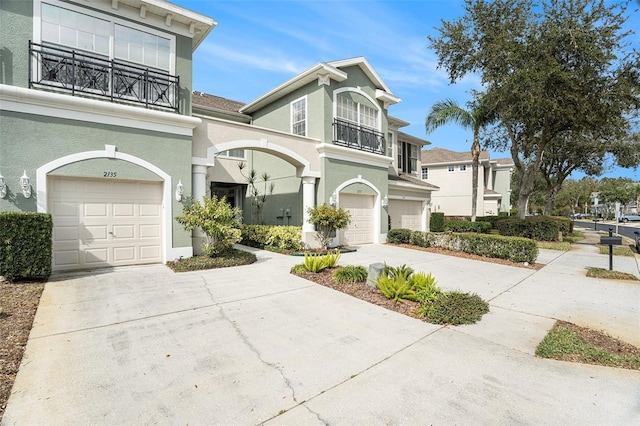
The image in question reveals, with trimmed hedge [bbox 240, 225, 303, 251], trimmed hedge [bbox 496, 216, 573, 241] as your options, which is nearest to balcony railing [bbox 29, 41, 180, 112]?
trimmed hedge [bbox 240, 225, 303, 251]

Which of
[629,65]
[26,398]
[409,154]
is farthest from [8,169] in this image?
[629,65]

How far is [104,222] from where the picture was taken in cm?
829

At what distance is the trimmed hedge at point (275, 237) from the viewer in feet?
39.5

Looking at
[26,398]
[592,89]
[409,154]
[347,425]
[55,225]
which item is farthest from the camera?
[409,154]

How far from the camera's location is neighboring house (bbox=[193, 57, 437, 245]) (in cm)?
1170

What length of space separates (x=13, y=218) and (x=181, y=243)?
3.77 m

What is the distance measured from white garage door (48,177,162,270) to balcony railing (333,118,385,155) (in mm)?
7772

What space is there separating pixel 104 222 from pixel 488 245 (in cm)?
1250

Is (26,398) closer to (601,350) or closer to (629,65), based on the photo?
(601,350)

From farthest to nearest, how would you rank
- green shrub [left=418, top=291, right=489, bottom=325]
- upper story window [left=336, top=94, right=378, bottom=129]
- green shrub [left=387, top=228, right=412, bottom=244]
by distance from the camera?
1. green shrub [left=387, top=228, right=412, bottom=244]
2. upper story window [left=336, top=94, right=378, bottom=129]
3. green shrub [left=418, top=291, right=489, bottom=325]

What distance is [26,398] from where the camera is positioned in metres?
2.83

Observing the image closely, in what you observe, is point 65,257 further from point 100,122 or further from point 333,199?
point 333,199

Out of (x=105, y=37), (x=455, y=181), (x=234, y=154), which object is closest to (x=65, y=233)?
(x=105, y=37)

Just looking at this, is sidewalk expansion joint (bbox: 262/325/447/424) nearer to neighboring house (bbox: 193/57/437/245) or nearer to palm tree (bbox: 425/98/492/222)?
neighboring house (bbox: 193/57/437/245)
